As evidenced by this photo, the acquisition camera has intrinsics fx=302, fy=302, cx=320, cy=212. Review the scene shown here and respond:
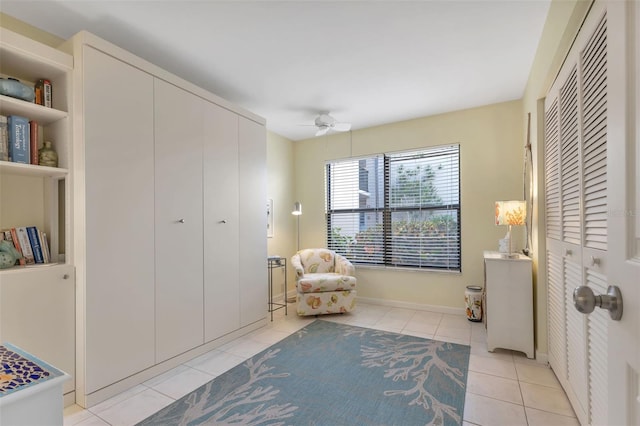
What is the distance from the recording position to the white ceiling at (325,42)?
2.03 meters

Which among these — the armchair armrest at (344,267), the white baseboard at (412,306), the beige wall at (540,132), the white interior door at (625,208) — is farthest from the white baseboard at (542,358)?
the white interior door at (625,208)

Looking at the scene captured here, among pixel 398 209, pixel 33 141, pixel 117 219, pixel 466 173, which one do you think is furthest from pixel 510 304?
pixel 33 141

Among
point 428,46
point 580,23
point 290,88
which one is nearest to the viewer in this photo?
point 580,23

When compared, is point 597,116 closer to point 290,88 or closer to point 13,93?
point 290,88

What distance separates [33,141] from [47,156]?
0.12 m

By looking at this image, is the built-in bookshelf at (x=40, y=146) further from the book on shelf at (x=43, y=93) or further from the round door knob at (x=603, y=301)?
the round door knob at (x=603, y=301)

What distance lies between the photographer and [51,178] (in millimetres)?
2168

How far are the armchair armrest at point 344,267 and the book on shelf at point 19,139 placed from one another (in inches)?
129

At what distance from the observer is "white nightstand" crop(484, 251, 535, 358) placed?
104 inches

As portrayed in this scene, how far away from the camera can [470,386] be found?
220cm

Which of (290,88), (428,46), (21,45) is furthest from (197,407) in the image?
(428,46)

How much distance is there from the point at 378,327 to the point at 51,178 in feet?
10.8

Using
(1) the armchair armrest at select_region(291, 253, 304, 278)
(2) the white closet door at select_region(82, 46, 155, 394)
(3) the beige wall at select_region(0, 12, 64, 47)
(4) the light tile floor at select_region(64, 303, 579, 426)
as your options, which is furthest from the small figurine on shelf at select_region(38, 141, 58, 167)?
(1) the armchair armrest at select_region(291, 253, 304, 278)

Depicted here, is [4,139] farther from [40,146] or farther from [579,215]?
[579,215]
